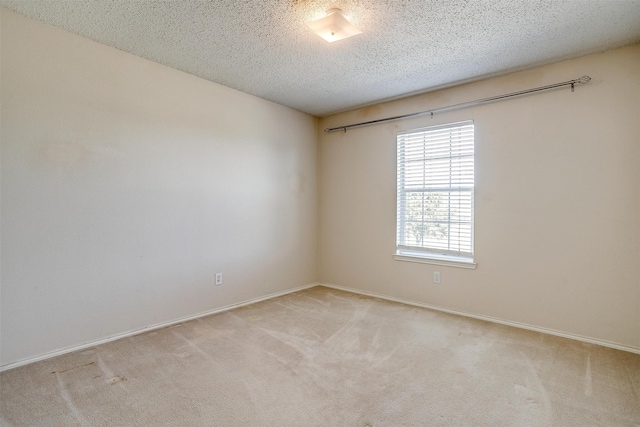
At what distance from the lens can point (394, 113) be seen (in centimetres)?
395

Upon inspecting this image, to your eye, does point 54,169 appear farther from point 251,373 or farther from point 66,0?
point 251,373

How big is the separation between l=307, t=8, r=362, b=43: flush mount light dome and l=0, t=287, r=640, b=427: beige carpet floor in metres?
2.29

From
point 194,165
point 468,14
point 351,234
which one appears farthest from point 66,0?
point 351,234

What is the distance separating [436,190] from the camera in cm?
364

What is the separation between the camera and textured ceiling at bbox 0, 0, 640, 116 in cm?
215

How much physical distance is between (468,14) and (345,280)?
3.28 meters

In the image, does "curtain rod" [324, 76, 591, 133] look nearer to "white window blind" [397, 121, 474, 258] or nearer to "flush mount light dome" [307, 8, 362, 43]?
"white window blind" [397, 121, 474, 258]

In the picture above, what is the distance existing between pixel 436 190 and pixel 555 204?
1099 mm

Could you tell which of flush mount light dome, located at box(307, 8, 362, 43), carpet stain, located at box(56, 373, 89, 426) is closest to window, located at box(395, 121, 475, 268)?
flush mount light dome, located at box(307, 8, 362, 43)

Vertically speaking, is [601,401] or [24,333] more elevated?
[24,333]

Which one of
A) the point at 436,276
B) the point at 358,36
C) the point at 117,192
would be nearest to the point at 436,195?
the point at 436,276

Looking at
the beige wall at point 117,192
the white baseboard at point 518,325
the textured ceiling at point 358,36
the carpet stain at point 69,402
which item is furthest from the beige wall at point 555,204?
the carpet stain at point 69,402

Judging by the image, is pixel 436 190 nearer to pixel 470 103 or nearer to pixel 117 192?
pixel 470 103

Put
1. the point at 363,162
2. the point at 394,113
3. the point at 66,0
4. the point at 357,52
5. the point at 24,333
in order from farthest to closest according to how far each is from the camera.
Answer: the point at 363,162 → the point at 394,113 → the point at 357,52 → the point at 24,333 → the point at 66,0
